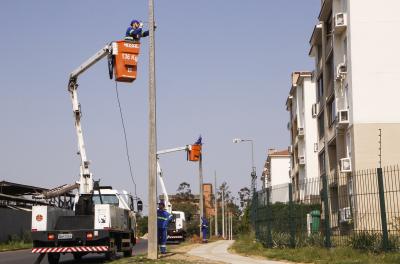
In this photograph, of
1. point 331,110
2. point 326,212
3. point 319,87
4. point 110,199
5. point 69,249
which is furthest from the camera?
point 319,87

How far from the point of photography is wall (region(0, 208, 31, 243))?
43.0 m

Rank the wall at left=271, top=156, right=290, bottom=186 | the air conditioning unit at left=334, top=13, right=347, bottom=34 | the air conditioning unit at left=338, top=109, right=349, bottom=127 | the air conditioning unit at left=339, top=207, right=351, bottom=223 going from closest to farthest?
1. the air conditioning unit at left=339, top=207, right=351, bottom=223
2. the air conditioning unit at left=338, top=109, right=349, bottom=127
3. the air conditioning unit at left=334, top=13, right=347, bottom=34
4. the wall at left=271, top=156, right=290, bottom=186

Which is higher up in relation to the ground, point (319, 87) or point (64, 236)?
point (319, 87)

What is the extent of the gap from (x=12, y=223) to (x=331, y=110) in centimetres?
2217

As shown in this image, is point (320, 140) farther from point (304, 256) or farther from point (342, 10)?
point (304, 256)

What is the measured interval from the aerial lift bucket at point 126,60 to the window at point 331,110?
20.3 meters

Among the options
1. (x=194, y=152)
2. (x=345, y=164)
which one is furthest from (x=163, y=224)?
(x=345, y=164)

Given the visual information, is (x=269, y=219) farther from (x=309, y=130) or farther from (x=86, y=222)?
(x=309, y=130)

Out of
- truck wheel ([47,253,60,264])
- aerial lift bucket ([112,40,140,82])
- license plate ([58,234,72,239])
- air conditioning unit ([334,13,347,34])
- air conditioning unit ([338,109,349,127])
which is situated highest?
air conditioning unit ([334,13,347,34])

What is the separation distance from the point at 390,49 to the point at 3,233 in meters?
26.5

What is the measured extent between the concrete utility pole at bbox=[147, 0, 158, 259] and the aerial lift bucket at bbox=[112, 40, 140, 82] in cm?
77

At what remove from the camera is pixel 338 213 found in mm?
18047

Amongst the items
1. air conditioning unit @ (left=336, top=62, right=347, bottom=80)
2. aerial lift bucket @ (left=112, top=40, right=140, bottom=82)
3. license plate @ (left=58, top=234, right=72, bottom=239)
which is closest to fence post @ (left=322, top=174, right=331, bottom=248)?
aerial lift bucket @ (left=112, top=40, right=140, bottom=82)

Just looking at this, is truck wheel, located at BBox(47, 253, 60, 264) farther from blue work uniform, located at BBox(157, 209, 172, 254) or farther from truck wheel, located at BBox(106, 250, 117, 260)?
blue work uniform, located at BBox(157, 209, 172, 254)
